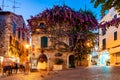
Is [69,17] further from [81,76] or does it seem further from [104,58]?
[104,58]

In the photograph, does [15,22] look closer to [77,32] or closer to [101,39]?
[101,39]

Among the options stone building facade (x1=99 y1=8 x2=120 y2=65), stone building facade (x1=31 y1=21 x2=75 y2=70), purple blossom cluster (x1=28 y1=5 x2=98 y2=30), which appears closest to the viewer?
purple blossom cluster (x1=28 y1=5 x2=98 y2=30)

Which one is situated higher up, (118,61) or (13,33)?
(13,33)

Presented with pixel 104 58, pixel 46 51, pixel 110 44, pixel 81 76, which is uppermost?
pixel 110 44

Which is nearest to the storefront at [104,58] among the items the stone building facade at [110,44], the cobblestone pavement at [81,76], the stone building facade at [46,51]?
the stone building facade at [110,44]

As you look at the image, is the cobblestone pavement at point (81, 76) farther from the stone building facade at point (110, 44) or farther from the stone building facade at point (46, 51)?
the stone building facade at point (110, 44)

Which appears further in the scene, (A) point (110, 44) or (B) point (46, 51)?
(A) point (110, 44)

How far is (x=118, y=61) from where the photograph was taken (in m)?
38.0

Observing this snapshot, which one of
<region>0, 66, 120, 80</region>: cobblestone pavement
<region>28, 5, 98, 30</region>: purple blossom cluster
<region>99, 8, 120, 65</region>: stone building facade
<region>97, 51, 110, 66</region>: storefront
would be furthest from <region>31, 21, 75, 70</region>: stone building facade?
<region>0, 66, 120, 80</region>: cobblestone pavement

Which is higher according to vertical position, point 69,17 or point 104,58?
point 69,17

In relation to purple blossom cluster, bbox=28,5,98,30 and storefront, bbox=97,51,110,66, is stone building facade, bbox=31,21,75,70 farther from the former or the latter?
purple blossom cluster, bbox=28,5,98,30

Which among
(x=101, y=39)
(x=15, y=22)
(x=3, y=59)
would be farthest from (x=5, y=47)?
(x=101, y=39)

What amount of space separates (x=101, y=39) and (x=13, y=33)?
15750 millimetres

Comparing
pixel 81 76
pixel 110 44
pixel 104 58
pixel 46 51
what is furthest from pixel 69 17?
pixel 104 58
